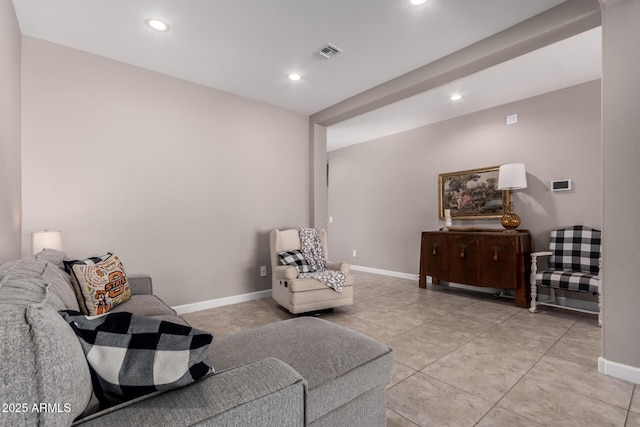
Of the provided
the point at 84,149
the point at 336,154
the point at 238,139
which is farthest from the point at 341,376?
the point at 336,154

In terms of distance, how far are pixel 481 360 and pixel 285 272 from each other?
1.90 meters

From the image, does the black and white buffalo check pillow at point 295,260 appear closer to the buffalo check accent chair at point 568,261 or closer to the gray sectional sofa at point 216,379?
the gray sectional sofa at point 216,379

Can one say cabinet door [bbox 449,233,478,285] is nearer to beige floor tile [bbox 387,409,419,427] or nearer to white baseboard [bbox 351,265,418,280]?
white baseboard [bbox 351,265,418,280]

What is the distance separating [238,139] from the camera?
3.86 metres

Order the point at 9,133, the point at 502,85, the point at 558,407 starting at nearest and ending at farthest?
the point at 558,407 → the point at 9,133 → the point at 502,85

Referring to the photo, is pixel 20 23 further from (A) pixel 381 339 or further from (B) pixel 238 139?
(A) pixel 381 339

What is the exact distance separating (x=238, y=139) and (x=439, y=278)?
3.36 metres

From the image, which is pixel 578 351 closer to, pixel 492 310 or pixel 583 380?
pixel 583 380

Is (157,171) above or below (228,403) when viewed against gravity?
above

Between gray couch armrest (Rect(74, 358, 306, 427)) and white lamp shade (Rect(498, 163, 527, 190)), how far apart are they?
149 inches

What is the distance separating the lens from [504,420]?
1.59m

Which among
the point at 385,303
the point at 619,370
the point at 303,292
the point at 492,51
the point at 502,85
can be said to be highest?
the point at 502,85

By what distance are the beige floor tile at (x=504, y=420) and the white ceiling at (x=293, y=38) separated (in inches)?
104

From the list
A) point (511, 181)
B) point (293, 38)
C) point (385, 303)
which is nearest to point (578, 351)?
point (385, 303)
